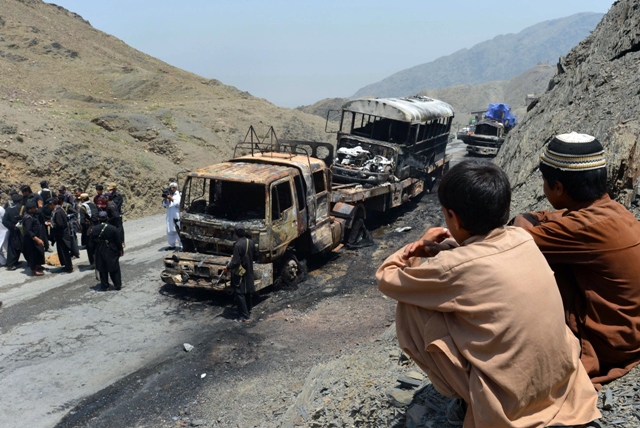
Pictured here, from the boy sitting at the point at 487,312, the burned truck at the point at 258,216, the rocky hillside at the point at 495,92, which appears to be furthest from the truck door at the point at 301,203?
the rocky hillside at the point at 495,92

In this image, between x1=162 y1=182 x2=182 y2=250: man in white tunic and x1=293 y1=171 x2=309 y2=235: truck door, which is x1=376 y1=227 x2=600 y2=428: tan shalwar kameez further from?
x1=162 y1=182 x2=182 y2=250: man in white tunic

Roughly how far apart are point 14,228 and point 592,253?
35.9 ft

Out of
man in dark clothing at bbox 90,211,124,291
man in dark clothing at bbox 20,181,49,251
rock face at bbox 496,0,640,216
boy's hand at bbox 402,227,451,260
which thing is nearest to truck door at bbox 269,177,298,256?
man in dark clothing at bbox 90,211,124,291

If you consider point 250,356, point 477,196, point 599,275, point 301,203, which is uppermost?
point 477,196

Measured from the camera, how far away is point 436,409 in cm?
333

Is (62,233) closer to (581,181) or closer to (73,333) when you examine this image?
(73,333)

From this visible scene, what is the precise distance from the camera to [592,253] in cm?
279

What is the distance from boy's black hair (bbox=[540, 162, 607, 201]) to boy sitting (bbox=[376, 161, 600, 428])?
76 cm

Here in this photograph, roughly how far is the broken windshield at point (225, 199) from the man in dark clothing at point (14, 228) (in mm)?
3734

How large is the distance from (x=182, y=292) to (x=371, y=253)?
438 cm

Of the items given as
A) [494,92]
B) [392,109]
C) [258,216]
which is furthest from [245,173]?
[494,92]

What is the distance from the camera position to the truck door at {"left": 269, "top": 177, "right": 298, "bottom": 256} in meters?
9.38

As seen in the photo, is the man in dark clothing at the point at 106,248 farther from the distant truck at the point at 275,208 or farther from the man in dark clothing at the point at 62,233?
the man in dark clothing at the point at 62,233

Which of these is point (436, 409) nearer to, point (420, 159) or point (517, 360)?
point (517, 360)
